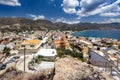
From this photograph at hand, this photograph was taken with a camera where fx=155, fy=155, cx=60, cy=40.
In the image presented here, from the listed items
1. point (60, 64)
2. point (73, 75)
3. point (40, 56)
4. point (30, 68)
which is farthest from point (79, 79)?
point (40, 56)

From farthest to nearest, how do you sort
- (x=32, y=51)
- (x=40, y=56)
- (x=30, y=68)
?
(x=32, y=51) < (x=40, y=56) < (x=30, y=68)

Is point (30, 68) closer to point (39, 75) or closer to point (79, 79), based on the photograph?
point (39, 75)

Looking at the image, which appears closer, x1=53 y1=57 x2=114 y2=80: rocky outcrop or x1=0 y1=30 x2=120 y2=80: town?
x1=53 y1=57 x2=114 y2=80: rocky outcrop

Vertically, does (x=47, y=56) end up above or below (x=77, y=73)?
below

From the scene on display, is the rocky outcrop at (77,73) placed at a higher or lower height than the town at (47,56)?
higher

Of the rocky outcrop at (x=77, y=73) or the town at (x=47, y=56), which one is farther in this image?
the town at (x=47, y=56)

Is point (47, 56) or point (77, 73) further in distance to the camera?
point (47, 56)

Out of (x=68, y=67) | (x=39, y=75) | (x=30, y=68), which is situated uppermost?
(x=68, y=67)

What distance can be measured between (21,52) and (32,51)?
263 cm

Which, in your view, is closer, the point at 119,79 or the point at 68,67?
the point at 68,67

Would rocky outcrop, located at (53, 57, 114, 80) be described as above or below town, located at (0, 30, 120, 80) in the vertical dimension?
above

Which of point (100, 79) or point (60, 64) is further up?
point (60, 64)

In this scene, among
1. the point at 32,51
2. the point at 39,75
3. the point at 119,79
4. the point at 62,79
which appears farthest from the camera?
the point at 32,51

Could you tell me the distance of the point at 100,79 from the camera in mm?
5395
